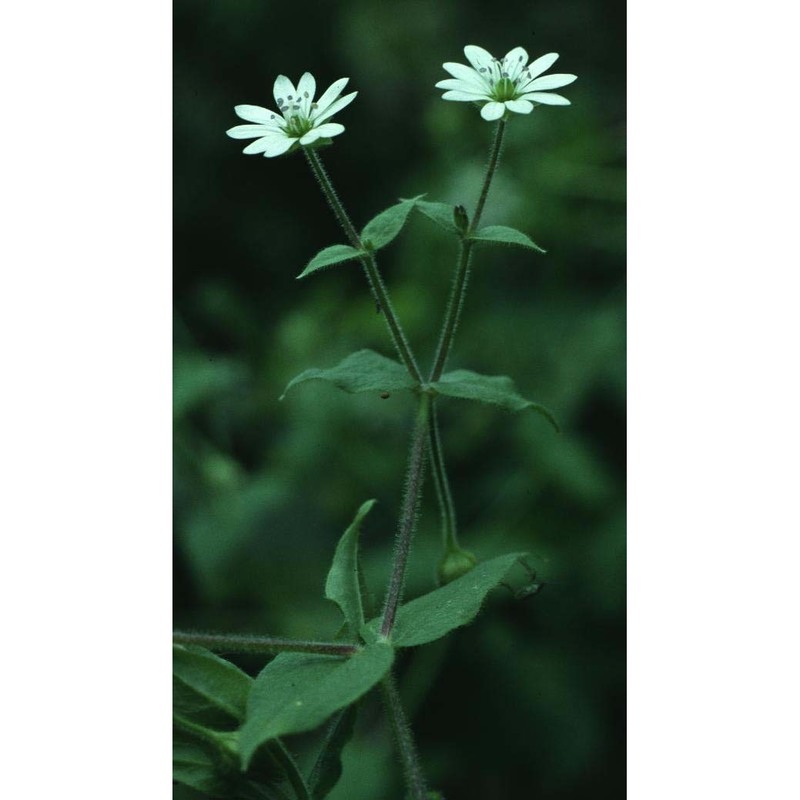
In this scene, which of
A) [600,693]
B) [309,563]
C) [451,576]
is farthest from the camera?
[309,563]

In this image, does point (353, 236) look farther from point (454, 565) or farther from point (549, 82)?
point (454, 565)

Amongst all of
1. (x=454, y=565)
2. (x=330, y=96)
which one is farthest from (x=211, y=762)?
(x=330, y=96)

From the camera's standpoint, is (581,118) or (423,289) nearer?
(423,289)

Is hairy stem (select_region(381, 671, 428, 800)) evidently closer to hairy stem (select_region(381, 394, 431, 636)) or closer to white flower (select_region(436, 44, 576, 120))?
hairy stem (select_region(381, 394, 431, 636))

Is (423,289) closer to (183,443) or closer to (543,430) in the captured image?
(543,430)

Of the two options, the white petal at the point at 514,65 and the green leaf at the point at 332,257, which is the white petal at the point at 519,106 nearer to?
the white petal at the point at 514,65

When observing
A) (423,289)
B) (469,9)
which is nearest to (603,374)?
(423,289)
